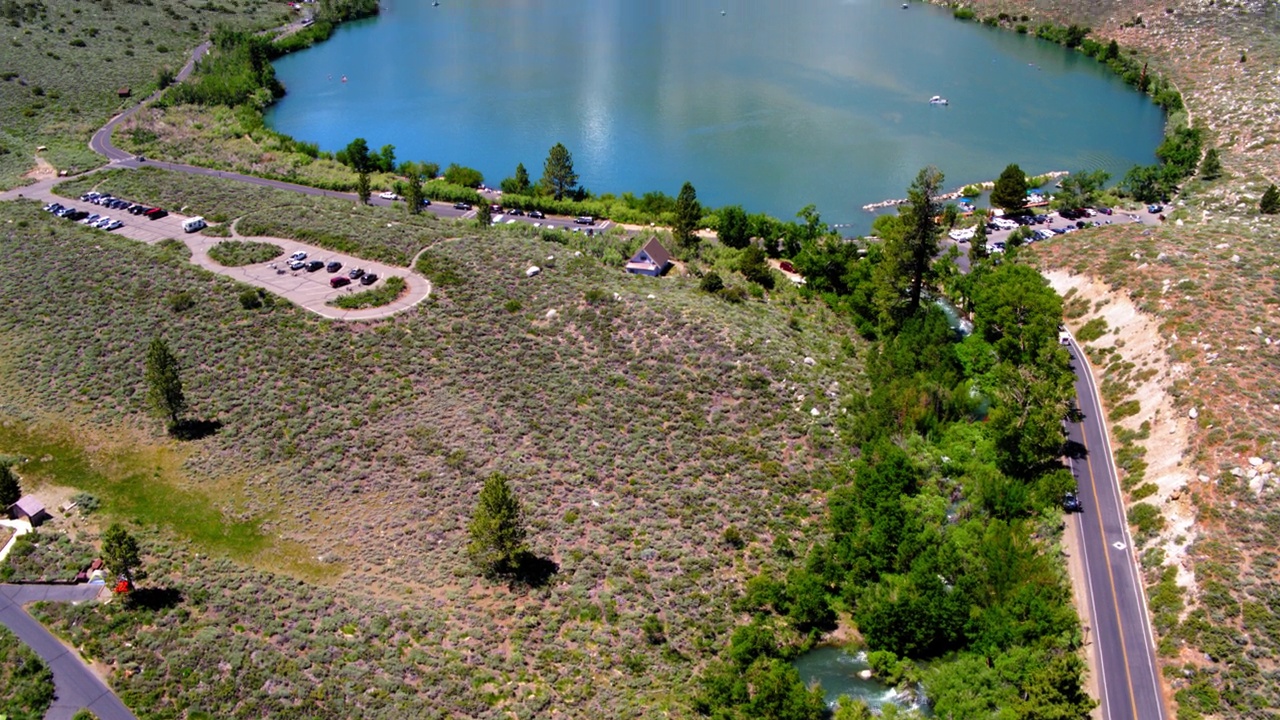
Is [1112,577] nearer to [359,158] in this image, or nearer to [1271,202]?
[1271,202]

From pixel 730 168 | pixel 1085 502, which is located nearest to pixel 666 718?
pixel 1085 502

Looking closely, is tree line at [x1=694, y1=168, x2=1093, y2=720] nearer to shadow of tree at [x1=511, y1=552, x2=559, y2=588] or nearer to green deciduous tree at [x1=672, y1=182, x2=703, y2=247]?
shadow of tree at [x1=511, y1=552, x2=559, y2=588]

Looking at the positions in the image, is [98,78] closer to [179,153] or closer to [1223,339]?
[179,153]

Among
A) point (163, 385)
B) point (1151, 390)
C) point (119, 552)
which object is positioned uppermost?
point (1151, 390)

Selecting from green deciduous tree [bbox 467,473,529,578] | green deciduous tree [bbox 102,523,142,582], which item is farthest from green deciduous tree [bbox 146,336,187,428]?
green deciduous tree [bbox 467,473,529,578]

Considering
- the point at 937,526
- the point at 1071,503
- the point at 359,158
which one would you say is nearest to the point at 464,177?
the point at 359,158

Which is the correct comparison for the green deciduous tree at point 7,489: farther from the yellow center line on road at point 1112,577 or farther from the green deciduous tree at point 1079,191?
the green deciduous tree at point 1079,191
